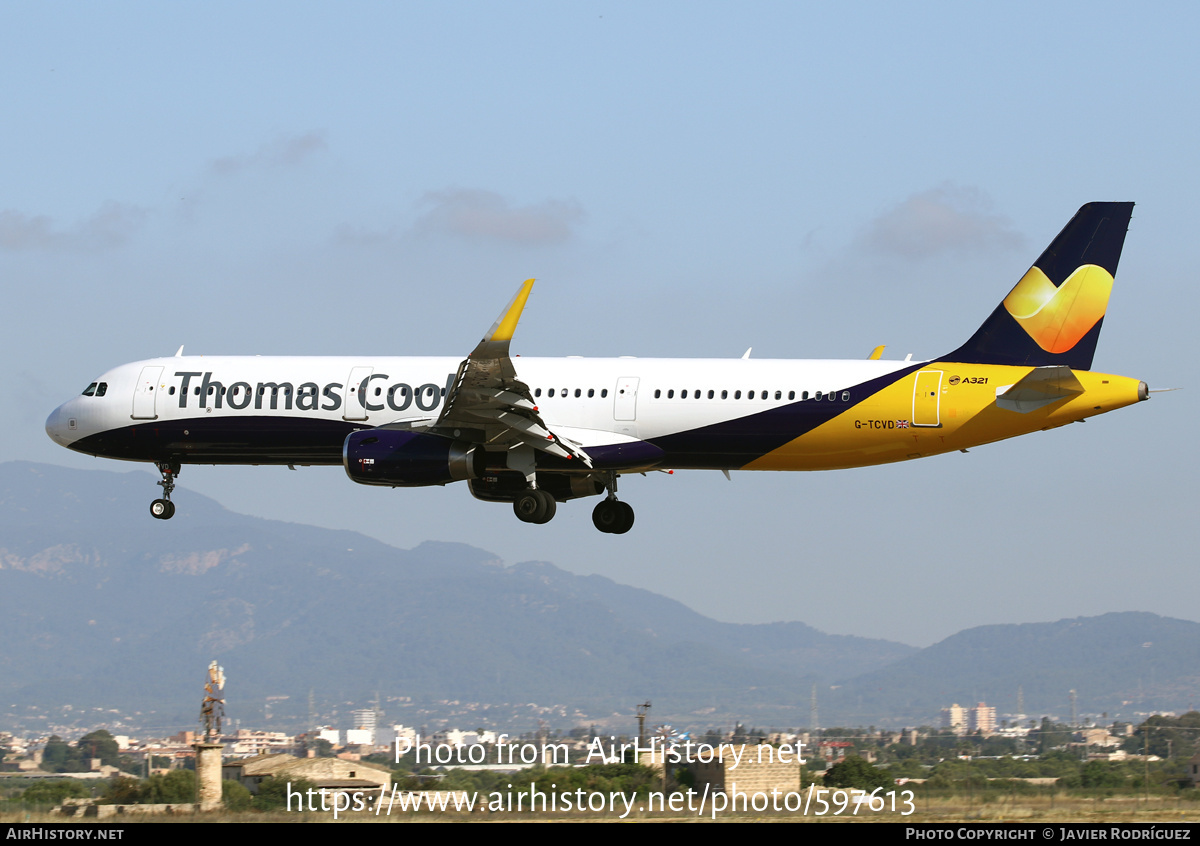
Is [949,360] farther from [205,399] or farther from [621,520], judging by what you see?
[205,399]

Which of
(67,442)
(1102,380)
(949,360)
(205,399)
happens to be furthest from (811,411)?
(67,442)

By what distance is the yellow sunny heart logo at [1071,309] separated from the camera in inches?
1599

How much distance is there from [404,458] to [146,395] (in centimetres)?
945

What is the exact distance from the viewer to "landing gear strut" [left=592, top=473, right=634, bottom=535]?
4703cm

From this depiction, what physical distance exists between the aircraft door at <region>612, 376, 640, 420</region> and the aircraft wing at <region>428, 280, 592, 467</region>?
1480 mm

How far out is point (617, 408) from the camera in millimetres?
42625

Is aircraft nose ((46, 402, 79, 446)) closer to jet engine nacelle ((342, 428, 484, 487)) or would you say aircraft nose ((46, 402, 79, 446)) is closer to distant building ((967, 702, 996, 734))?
jet engine nacelle ((342, 428, 484, 487))

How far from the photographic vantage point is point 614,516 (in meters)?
47.1

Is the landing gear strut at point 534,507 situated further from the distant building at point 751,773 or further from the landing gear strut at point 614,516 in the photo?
the distant building at point 751,773

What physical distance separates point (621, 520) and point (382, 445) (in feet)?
28.5

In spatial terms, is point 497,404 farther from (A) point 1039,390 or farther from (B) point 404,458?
(A) point 1039,390

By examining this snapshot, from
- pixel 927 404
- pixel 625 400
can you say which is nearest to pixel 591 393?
pixel 625 400

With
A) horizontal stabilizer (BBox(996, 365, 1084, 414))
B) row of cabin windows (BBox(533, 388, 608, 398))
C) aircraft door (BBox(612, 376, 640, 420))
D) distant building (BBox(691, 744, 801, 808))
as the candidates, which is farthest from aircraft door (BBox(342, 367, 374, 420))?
horizontal stabilizer (BBox(996, 365, 1084, 414))

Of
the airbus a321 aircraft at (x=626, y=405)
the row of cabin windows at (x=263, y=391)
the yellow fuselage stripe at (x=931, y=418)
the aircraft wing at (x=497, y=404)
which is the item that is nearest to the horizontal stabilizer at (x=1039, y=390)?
the airbus a321 aircraft at (x=626, y=405)
